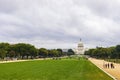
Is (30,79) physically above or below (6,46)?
below

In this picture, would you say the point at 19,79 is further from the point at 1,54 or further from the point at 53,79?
the point at 1,54

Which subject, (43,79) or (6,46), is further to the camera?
(6,46)

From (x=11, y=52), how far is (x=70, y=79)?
395 feet

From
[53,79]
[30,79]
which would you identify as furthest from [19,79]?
[53,79]

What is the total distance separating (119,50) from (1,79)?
4381 inches

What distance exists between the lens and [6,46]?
151 metres

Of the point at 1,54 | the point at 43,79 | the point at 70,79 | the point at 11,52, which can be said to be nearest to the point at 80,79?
the point at 70,79

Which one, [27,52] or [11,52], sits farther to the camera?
[27,52]

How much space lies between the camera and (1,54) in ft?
386

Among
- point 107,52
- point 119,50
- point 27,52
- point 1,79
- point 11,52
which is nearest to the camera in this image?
point 1,79

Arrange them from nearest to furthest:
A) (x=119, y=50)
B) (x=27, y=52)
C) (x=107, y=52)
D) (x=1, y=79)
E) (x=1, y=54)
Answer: (x=1, y=79), (x=1, y=54), (x=119, y=50), (x=27, y=52), (x=107, y=52)

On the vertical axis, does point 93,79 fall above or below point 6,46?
below

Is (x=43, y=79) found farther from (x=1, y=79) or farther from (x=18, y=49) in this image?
(x=18, y=49)

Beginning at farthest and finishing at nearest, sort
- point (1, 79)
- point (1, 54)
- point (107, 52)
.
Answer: point (107, 52) → point (1, 54) → point (1, 79)
